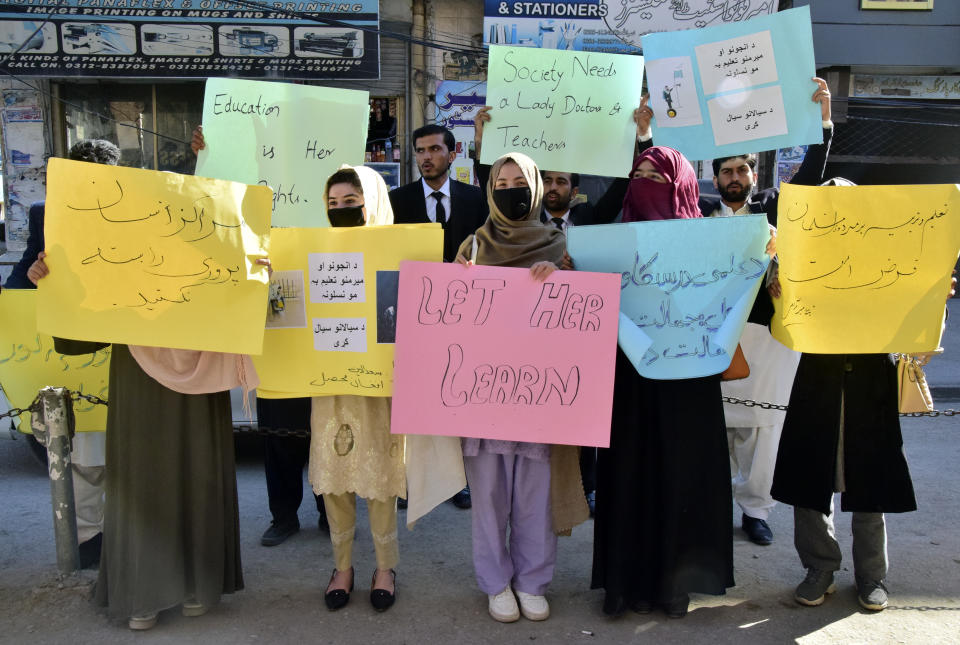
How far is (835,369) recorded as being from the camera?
3037 mm

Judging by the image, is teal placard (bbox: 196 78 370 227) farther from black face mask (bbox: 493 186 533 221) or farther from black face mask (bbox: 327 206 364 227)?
black face mask (bbox: 493 186 533 221)

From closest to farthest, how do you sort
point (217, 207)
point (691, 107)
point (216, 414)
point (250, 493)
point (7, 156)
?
point (217, 207)
point (216, 414)
point (691, 107)
point (250, 493)
point (7, 156)

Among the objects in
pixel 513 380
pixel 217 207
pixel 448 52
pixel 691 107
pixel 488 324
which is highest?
pixel 448 52

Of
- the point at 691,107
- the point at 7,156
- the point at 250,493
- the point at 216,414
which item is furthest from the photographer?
the point at 7,156

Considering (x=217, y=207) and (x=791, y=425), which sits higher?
(x=217, y=207)

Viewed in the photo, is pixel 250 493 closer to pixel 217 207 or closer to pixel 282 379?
pixel 282 379

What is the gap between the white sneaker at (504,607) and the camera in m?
2.99

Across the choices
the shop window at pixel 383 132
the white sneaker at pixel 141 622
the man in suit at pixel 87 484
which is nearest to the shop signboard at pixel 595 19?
the shop window at pixel 383 132

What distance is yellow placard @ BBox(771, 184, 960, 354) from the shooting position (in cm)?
283

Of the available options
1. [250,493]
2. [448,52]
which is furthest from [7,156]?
[250,493]

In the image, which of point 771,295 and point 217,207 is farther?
point 771,295

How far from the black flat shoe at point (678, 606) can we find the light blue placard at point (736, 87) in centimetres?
202

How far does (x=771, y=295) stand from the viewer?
2975mm

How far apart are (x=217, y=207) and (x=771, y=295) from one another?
2083mm
